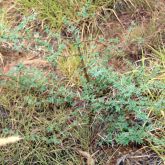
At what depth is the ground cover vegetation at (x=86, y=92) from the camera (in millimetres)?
2250

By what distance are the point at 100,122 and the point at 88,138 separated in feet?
0.41

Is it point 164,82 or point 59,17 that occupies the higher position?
point 59,17

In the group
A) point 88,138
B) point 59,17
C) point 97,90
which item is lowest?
point 88,138

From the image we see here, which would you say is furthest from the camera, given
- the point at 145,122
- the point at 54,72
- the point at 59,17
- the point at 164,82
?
the point at 59,17

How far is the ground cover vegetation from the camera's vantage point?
2250 millimetres

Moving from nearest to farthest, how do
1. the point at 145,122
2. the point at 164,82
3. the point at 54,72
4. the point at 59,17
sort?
the point at 145,122 → the point at 164,82 → the point at 54,72 → the point at 59,17

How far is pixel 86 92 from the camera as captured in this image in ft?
7.81

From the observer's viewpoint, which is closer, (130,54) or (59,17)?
(130,54)

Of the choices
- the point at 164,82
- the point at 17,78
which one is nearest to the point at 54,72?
the point at 17,78

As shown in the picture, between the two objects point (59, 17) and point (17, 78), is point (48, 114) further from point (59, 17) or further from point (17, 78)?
point (59, 17)

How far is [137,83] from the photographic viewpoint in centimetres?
246

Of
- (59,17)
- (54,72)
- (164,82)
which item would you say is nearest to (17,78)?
(54,72)

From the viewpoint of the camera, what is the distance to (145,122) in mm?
2244

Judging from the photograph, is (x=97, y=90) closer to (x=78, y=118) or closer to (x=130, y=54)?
(x=78, y=118)
